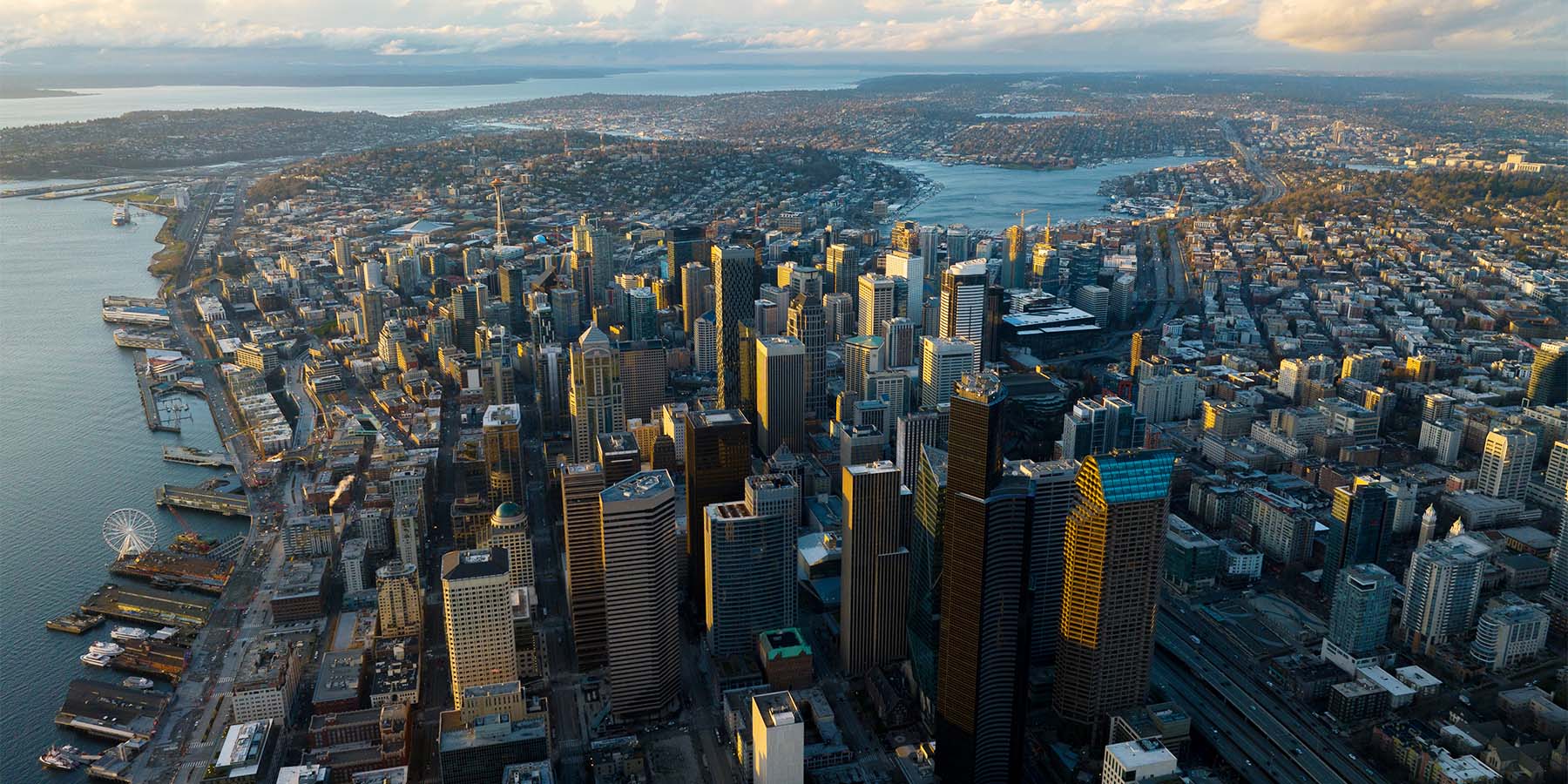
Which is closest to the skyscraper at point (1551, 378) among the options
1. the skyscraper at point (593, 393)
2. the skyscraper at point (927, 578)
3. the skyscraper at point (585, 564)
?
the skyscraper at point (927, 578)

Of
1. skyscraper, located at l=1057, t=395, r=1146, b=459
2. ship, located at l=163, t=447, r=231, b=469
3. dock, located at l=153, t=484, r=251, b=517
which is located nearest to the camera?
dock, located at l=153, t=484, r=251, b=517

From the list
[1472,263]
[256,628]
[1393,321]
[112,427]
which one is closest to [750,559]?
[256,628]

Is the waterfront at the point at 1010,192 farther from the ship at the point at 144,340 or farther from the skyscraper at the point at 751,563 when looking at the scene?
the skyscraper at the point at 751,563

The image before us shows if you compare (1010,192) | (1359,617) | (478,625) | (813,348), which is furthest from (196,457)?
(1010,192)

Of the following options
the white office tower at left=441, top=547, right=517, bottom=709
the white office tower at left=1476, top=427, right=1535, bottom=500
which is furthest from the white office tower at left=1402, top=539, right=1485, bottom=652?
the white office tower at left=441, top=547, right=517, bottom=709

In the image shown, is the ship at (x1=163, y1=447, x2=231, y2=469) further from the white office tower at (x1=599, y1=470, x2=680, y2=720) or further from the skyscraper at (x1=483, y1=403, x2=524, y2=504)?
the white office tower at (x1=599, y1=470, x2=680, y2=720)

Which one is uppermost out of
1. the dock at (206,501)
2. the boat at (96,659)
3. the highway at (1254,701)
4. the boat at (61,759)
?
the dock at (206,501)
